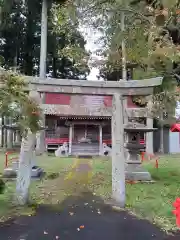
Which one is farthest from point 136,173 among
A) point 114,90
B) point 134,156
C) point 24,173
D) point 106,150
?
point 106,150

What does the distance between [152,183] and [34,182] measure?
369 centimetres

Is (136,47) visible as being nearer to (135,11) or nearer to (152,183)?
(135,11)

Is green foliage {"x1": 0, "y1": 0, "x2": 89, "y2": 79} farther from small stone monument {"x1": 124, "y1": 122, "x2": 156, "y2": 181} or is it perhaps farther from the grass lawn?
the grass lawn

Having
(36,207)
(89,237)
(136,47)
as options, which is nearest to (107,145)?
(136,47)

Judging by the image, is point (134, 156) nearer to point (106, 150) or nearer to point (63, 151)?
point (63, 151)

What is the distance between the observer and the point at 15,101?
13.6 ft

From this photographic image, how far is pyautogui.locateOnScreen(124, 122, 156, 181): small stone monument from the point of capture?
9.95m

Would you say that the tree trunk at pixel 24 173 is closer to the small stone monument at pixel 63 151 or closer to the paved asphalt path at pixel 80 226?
the paved asphalt path at pixel 80 226

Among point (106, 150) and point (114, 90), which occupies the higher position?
point (114, 90)

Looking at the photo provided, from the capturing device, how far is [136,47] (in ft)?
26.8

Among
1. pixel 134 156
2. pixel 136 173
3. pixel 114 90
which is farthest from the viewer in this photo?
pixel 134 156

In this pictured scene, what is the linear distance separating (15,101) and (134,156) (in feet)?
23.5

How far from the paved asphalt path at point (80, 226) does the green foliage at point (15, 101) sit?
1.69 m

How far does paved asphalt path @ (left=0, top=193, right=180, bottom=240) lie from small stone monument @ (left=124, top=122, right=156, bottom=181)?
3.65 metres
